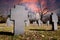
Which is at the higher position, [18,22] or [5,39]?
[18,22]

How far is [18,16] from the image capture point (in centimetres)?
1216

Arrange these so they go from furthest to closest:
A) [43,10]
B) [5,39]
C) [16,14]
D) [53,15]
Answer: [43,10] → [53,15] → [16,14] → [5,39]

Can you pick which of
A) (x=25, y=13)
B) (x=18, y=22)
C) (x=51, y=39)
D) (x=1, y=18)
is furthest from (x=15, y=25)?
(x=1, y=18)

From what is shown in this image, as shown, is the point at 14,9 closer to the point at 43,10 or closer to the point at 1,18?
the point at 43,10

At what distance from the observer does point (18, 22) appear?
1218 centimetres

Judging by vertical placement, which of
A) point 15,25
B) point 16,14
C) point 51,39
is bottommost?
point 51,39

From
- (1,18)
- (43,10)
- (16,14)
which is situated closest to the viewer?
(16,14)

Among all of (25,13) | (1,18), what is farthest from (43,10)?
(25,13)

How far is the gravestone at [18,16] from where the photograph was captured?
12078 mm

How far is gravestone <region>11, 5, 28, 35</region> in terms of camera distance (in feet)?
39.6

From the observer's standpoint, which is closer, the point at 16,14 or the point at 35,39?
the point at 35,39

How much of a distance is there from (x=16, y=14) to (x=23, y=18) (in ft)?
1.88

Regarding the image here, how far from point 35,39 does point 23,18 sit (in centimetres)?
258

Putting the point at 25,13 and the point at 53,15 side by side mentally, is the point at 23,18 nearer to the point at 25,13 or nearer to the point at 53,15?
the point at 25,13
